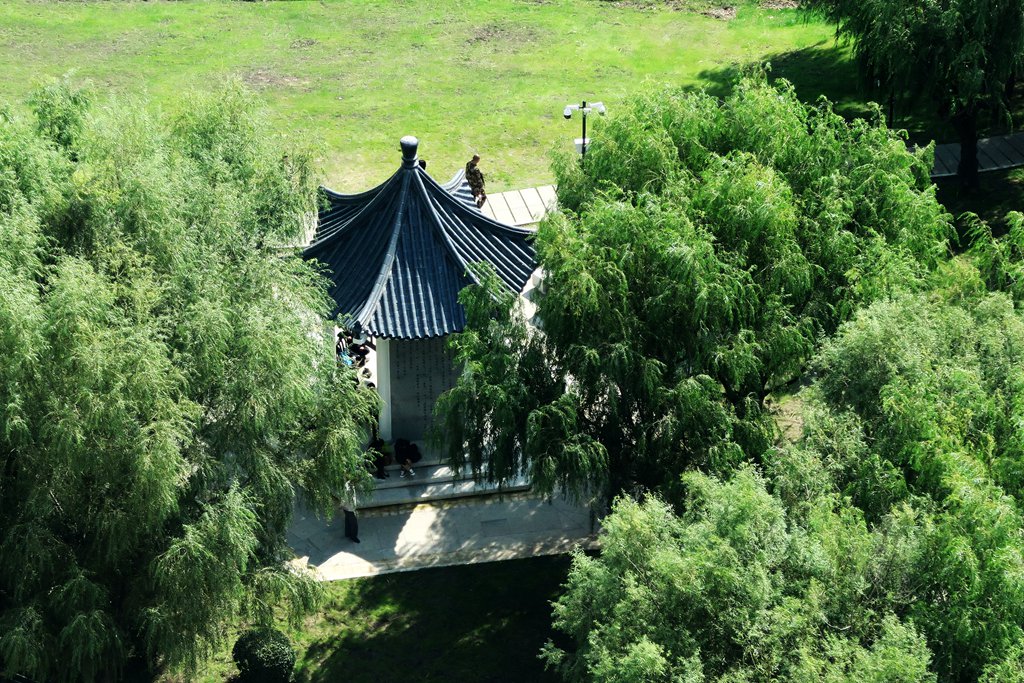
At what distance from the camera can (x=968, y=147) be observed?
35688 mm

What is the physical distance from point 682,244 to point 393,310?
678 cm

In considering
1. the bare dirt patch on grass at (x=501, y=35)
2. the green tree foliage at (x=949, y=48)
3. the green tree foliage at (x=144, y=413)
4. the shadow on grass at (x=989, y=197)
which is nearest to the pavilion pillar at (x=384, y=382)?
the green tree foliage at (x=144, y=413)

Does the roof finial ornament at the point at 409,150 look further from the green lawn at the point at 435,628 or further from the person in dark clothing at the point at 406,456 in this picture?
the green lawn at the point at 435,628

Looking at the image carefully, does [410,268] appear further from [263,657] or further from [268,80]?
[268,80]

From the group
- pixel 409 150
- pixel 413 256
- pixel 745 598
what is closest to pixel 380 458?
pixel 413 256

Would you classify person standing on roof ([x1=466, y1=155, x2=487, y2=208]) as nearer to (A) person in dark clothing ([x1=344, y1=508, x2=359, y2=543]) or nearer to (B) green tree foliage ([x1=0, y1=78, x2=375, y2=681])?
(A) person in dark clothing ([x1=344, y1=508, x2=359, y2=543])

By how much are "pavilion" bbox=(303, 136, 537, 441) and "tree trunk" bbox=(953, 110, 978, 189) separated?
47.9 ft

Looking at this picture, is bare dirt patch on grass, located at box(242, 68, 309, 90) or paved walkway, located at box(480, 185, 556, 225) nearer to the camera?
paved walkway, located at box(480, 185, 556, 225)

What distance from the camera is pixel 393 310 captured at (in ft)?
86.0

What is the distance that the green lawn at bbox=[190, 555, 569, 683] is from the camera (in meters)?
23.1

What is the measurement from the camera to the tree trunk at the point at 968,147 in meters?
35.2

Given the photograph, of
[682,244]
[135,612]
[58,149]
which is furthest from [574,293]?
[58,149]

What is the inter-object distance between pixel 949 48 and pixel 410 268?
1540 cm

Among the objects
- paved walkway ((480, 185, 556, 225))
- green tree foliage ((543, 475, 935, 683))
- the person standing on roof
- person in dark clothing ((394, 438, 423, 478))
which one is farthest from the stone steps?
paved walkway ((480, 185, 556, 225))
